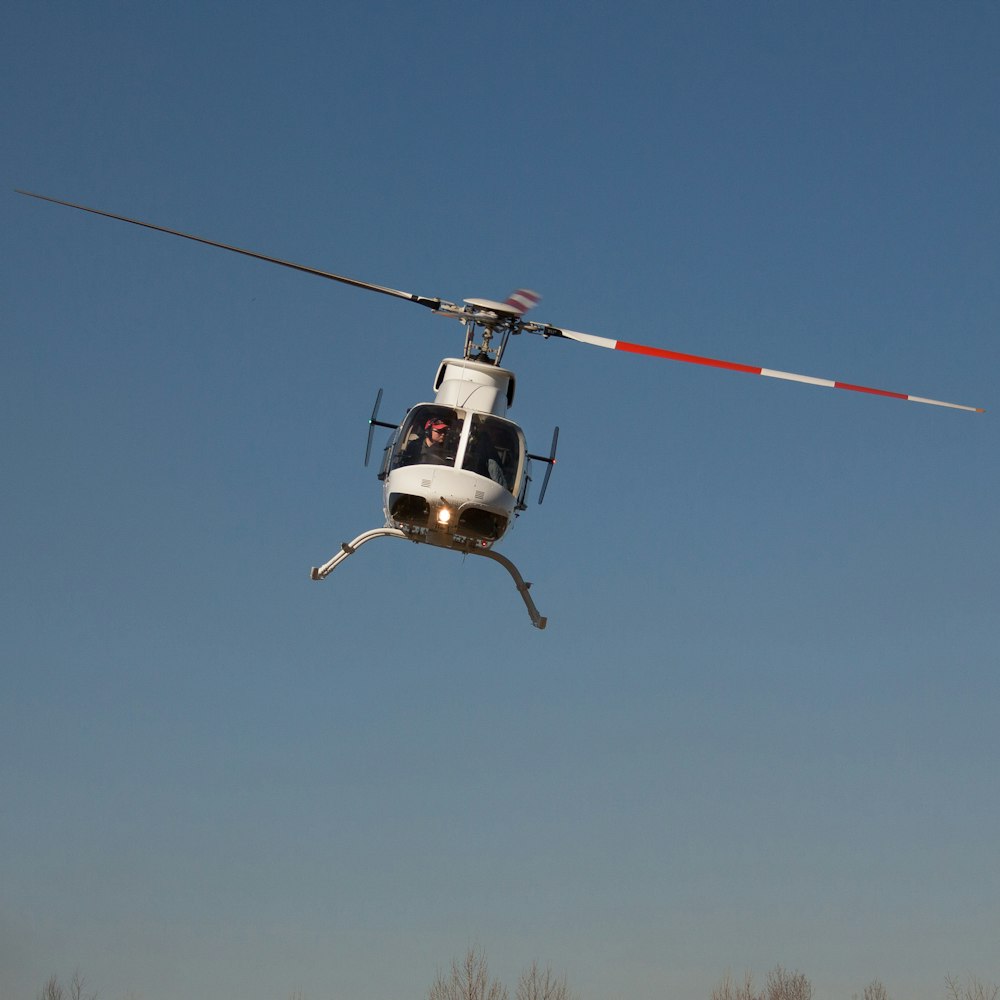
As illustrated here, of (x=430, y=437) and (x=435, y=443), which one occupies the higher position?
(x=430, y=437)

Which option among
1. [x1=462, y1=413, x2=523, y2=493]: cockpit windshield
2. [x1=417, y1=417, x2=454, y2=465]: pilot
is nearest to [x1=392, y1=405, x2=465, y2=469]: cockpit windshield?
[x1=417, y1=417, x2=454, y2=465]: pilot

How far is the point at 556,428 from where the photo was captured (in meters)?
35.9

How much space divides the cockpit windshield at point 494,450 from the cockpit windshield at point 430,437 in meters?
0.35

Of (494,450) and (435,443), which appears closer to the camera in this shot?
(435,443)

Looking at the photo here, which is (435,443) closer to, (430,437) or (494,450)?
(430,437)

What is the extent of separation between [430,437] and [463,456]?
929 millimetres

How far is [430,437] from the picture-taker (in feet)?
111

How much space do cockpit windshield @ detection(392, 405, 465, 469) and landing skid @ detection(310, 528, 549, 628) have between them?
1664mm

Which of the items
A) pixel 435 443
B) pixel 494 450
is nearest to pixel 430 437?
pixel 435 443

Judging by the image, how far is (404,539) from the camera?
114ft

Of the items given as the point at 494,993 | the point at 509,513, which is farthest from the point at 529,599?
the point at 494,993

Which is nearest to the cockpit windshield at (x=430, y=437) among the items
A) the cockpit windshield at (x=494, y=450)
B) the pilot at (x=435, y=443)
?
the pilot at (x=435, y=443)

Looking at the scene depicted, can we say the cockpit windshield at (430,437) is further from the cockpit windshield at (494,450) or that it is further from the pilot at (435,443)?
the cockpit windshield at (494,450)

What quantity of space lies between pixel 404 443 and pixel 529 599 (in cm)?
481
